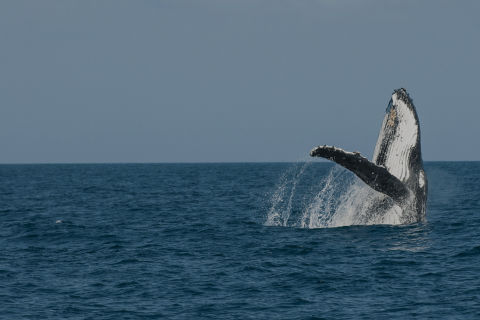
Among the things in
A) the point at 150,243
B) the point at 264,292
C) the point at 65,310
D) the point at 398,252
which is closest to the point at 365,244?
the point at 398,252

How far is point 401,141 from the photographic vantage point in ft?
57.9

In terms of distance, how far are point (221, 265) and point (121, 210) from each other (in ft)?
59.9

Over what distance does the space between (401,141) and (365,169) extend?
5.13 ft

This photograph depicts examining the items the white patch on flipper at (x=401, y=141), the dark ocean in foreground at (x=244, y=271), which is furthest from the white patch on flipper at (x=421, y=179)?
the dark ocean in foreground at (x=244, y=271)

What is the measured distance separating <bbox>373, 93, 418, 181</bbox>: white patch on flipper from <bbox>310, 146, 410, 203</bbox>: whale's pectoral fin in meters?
0.40

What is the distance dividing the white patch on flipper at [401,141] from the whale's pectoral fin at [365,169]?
404 millimetres

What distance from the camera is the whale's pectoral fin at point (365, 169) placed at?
16203 millimetres

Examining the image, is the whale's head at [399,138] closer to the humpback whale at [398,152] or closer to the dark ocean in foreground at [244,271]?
the humpback whale at [398,152]

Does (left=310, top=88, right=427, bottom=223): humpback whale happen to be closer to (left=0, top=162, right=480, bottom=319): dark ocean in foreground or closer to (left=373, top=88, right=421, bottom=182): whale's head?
(left=373, top=88, right=421, bottom=182): whale's head

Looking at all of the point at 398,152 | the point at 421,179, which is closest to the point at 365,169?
the point at 398,152

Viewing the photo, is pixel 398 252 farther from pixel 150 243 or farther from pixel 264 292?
pixel 150 243

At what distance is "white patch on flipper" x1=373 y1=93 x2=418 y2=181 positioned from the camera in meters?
17.5

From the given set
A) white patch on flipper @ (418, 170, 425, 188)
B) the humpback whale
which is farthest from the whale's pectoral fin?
white patch on flipper @ (418, 170, 425, 188)

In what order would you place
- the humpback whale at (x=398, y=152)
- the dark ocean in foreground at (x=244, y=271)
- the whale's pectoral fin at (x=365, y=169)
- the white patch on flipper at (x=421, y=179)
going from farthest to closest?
the white patch on flipper at (x=421, y=179) → the humpback whale at (x=398, y=152) → the whale's pectoral fin at (x=365, y=169) → the dark ocean in foreground at (x=244, y=271)
